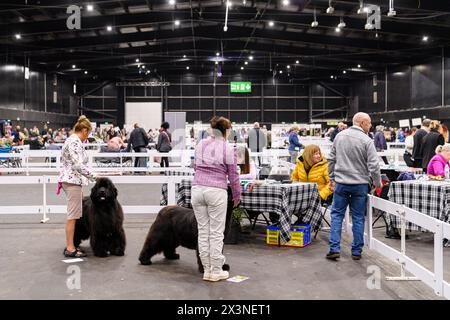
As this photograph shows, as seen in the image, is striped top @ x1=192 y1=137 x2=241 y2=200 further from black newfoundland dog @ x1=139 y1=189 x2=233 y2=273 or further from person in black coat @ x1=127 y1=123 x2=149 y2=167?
person in black coat @ x1=127 y1=123 x2=149 y2=167

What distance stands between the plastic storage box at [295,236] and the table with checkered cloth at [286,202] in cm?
13

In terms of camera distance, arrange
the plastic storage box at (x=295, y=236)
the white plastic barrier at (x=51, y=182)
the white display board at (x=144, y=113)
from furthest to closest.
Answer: the white display board at (x=144, y=113) → the white plastic barrier at (x=51, y=182) → the plastic storage box at (x=295, y=236)

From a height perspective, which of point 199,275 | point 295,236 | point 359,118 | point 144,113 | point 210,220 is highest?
point 144,113

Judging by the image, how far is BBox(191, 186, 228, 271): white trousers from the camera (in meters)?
4.70

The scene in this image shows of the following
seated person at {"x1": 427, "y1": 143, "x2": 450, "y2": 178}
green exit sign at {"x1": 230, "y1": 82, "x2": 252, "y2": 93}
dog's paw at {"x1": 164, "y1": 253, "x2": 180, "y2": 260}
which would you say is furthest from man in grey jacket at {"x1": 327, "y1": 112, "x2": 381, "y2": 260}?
green exit sign at {"x1": 230, "y1": 82, "x2": 252, "y2": 93}

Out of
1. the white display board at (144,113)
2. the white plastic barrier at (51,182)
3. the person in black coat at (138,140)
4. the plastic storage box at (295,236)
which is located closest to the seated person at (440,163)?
the plastic storage box at (295,236)

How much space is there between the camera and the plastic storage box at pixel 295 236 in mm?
6504

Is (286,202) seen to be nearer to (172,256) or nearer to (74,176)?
(172,256)

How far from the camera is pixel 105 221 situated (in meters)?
5.82

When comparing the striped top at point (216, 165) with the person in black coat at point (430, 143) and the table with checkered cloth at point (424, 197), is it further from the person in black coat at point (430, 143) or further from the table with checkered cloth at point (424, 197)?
the person in black coat at point (430, 143)

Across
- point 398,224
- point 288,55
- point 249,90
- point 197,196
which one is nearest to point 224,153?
point 197,196

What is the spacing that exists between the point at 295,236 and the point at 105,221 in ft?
8.11

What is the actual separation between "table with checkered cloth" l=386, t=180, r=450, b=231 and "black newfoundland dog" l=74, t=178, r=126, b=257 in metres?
3.72

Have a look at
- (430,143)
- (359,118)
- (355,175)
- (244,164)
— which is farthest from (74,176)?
(430,143)
